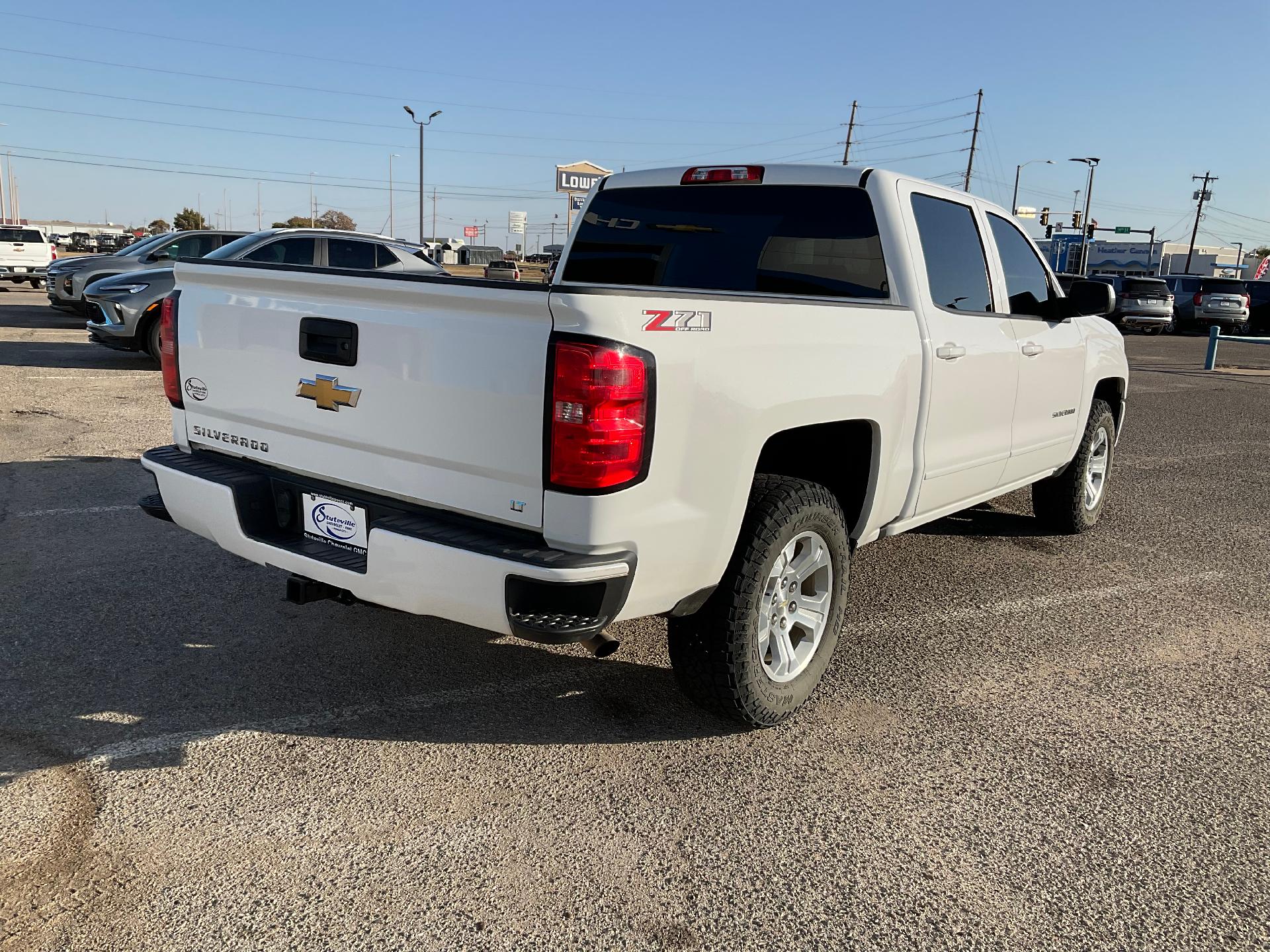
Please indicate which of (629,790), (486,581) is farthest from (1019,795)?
(486,581)

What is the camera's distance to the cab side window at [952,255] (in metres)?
4.20

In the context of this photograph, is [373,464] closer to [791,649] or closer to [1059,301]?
[791,649]

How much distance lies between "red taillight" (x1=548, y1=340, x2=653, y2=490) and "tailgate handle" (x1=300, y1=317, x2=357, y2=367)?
80cm

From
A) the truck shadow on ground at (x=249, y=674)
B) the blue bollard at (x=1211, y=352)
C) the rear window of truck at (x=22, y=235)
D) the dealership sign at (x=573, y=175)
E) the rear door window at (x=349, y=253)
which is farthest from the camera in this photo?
the dealership sign at (x=573, y=175)

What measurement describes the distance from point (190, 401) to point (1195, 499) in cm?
717

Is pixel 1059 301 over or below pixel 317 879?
over

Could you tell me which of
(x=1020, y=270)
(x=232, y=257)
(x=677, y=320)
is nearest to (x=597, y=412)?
(x=677, y=320)

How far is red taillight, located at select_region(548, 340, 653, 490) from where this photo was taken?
8.43 ft

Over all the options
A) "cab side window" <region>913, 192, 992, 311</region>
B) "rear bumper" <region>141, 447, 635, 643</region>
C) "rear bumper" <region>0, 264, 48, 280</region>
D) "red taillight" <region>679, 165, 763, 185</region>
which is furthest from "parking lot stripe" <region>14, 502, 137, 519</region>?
"rear bumper" <region>0, 264, 48, 280</region>

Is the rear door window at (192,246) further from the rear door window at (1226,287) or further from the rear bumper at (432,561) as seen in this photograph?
the rear door window at (1226,287)

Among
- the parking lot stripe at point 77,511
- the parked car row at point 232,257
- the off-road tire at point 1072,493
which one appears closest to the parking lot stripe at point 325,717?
the off-road tire at point 1072,493

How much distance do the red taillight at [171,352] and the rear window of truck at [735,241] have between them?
1.84 meters

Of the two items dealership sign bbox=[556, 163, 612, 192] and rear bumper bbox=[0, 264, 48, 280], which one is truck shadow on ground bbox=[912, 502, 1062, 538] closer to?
rear bumper bbox=[0, 264, 48, 280]

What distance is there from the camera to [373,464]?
3043 millimetres
